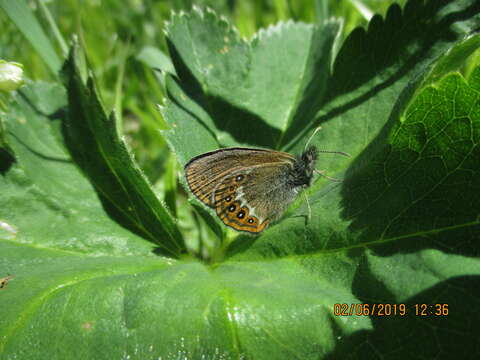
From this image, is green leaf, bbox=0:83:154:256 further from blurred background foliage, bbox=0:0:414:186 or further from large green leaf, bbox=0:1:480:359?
blurred background foliage, bbox=0:0:414:186

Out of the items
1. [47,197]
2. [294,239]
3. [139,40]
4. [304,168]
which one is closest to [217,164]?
[304,168]

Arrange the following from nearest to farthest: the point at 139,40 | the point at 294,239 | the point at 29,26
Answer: the point at 294,239 < the point at 29,26 < the point at 139,40

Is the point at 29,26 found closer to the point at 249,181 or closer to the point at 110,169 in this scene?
the point at 110,169

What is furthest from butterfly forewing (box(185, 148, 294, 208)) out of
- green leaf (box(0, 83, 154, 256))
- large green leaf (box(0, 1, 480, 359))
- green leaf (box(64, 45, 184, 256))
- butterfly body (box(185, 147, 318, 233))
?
green leaf (box(0, 83, 154, 256))

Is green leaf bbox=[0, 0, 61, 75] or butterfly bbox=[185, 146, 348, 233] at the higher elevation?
green leaf bbox=[0, 0, 61, 75]
